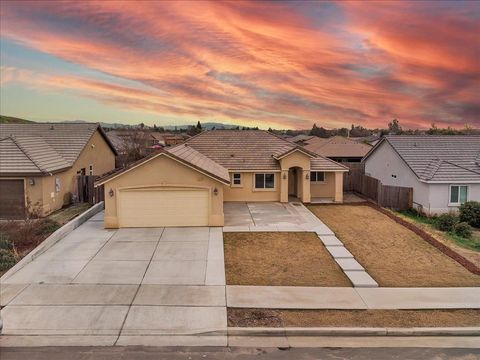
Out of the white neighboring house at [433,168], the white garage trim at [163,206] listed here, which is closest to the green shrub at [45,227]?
the white garage trim at [163,206]

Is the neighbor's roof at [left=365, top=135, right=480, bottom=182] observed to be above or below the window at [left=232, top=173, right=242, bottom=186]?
above

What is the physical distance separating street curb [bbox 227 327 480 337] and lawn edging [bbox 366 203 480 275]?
5.17m

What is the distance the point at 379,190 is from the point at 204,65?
14.2 metres

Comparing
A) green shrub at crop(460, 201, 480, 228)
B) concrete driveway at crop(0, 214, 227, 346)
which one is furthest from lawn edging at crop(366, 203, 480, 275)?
concrete driveway at crop(0, 214, 227, 346)

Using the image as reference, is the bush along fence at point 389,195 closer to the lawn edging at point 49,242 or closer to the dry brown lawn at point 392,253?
the dry brown lawn at point 392,253

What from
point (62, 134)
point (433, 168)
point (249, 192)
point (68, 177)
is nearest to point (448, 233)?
point (433, 168)

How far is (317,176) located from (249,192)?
493cm

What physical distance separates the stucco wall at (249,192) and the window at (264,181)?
23 cm

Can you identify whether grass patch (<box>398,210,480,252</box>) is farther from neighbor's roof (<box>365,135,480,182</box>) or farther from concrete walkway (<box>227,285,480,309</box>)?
concrete walkway (<box>227,285,480,309</box>)

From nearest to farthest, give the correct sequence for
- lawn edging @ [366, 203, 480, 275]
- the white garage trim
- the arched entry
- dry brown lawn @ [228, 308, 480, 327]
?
1. dry brown lawn @ [228, 308, 480, 327]
2. lawn edging @ [366, 203, 480, 275]
3. the white garage trim
4. the arched entry

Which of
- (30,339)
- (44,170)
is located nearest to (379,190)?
(44,170)

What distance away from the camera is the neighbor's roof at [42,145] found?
22.5 metres

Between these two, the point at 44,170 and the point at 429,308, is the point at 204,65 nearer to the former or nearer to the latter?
the point at 44,170

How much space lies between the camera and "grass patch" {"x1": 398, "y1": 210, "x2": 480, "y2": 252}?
61.3 feet
